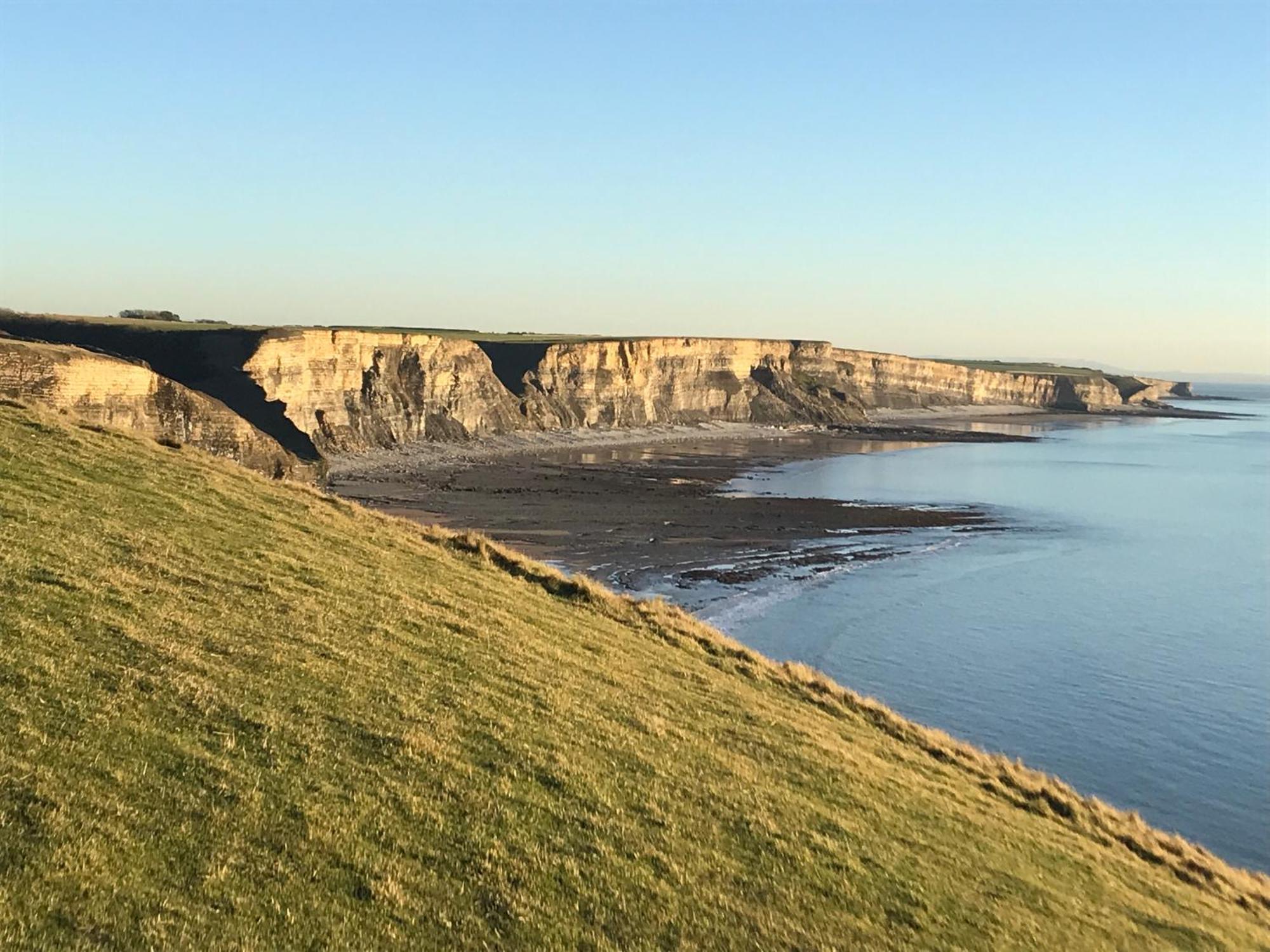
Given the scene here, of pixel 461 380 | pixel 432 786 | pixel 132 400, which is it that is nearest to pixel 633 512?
pixel 132 400

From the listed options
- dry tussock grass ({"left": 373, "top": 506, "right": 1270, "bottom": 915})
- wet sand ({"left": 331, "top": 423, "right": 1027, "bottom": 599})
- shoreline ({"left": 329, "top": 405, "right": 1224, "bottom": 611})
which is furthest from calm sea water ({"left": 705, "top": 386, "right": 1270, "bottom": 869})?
dry tussock grass ({"left": 373, "top": 506, "right": 1270, "bottom": 915})

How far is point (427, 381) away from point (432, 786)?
91654mm

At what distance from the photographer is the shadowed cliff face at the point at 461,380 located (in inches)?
3000

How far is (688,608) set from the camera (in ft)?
130

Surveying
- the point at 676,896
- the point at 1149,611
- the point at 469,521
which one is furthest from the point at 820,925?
the point at 469,521

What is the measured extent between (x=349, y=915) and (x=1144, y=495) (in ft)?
293

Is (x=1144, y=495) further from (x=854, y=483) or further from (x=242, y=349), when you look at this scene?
(x=242, y=349)

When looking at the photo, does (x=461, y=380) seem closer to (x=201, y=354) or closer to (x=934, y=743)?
(x=201, y=354)

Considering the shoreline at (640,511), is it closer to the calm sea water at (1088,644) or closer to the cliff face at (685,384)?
the calm sea water at (1088,644)

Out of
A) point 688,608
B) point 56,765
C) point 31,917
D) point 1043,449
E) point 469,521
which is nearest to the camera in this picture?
point 31,917

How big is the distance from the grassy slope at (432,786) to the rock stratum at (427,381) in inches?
1318

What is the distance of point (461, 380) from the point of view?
105188mm

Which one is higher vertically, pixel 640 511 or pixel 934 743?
pixel 934 743

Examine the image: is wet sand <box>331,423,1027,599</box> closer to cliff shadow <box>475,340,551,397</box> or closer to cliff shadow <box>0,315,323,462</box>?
cliff shadow <box>0,315,323,462</box>
